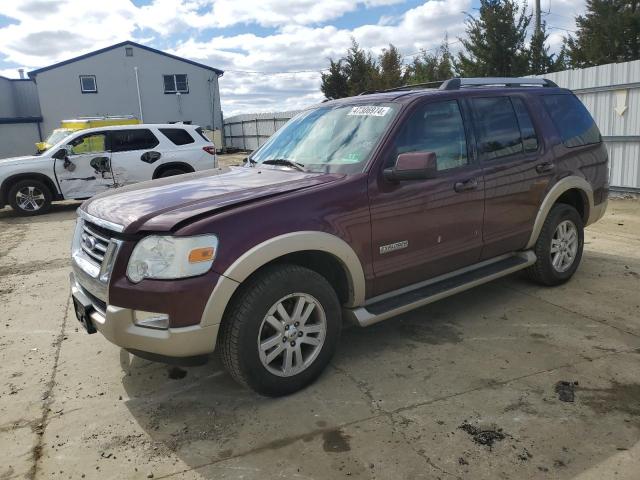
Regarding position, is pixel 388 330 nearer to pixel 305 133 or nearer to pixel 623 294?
pixel 305 133

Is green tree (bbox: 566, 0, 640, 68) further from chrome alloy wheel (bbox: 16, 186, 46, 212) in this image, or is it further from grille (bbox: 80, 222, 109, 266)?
grille (bbox: 80, 222, 109, 266)

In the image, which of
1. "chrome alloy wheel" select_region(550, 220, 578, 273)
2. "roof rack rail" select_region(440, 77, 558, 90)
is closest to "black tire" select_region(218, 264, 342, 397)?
"roof rack rail" select_region(440, 77, 558, 90)

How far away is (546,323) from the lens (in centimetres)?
425

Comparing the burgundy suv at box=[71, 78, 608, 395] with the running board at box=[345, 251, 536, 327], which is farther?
the running board at box=[345, 251, 536, 327]

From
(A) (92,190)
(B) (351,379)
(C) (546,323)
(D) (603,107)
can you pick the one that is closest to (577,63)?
(D) (603,107)

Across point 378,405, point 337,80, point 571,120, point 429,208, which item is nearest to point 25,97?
point 337,80

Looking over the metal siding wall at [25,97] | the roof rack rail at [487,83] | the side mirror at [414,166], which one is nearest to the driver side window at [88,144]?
the roof rack rail at [487,83]

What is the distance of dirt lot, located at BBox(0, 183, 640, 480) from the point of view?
8.64 ft

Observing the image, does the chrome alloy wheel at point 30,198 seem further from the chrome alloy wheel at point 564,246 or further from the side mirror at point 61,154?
the chrome alloy wheel at point 564,246

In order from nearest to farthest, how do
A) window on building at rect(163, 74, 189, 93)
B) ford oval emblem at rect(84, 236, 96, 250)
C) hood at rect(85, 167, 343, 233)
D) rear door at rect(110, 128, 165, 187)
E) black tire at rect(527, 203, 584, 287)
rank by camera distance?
1. hood at rect(85, 167, 343, 233)
2. ford oval emblem at rect(84, 236, 96, 250)
3. black tire at rect(527, 203, 584, 287)
4. rear door at rect(110, 128, 165, 187)
5. window on building at rect(163, 74, 189, 93)

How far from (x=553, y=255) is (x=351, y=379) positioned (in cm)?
262

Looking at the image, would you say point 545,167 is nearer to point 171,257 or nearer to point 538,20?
point 171,257

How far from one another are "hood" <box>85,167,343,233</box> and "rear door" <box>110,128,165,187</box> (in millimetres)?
7544

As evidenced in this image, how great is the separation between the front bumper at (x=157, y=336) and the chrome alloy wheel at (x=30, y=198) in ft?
30.5
